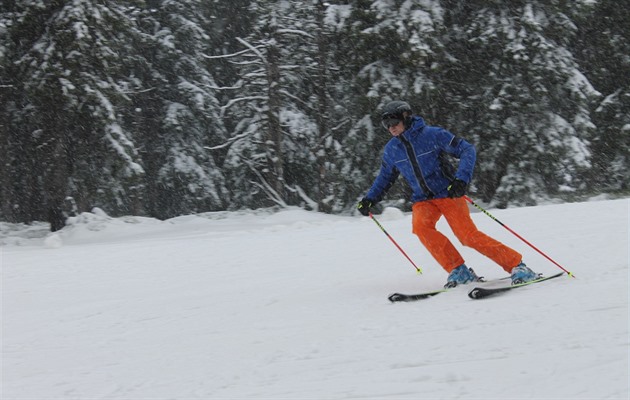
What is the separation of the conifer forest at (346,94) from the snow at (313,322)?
684 centimetres

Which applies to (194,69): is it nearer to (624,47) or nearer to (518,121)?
(518,121)

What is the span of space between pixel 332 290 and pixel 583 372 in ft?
11.0

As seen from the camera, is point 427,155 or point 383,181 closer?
point 427,155

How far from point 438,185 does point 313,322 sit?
1.73 m

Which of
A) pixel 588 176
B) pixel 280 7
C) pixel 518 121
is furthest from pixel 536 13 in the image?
pixel 280 7

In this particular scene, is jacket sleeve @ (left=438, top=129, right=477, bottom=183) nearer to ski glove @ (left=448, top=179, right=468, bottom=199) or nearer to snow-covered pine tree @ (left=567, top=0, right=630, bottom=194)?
ski glove @ (left=448, top=179, right=468, bottom=199)

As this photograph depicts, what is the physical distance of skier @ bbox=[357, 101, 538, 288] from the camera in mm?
5828

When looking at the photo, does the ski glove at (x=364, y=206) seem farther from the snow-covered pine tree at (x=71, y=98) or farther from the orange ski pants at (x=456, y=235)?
the snow-covered pine tree at (x=71, y=98)

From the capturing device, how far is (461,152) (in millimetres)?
5844

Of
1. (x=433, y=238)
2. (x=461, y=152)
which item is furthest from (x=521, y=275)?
(x=461, y=152)

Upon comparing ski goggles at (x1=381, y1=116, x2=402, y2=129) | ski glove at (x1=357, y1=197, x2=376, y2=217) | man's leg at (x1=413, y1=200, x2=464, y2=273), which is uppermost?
ski goggles at (x1=381, y1=116, x2=402, y2=129)

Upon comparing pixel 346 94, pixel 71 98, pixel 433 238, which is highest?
pixel 346 94

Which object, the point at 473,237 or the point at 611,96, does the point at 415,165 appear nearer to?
the point at 473,237

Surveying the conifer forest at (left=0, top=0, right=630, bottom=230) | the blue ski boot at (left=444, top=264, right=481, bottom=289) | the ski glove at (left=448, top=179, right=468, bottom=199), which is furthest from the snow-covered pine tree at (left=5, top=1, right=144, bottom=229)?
the ski glove at (left=448, top=179, right=468, bottom=199)
